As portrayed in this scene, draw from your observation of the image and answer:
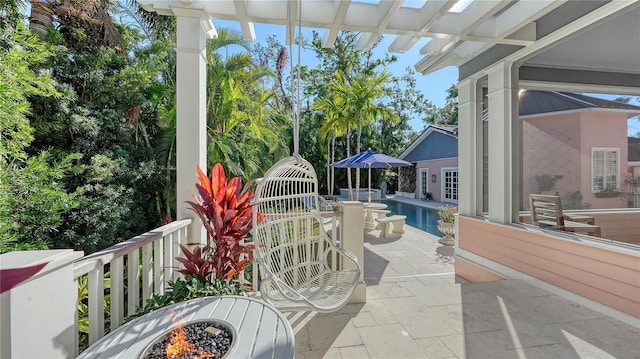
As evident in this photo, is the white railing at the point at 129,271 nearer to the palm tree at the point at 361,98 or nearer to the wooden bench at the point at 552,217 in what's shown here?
the wooden bench at the point at 552,217

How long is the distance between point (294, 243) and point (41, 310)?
1741mm

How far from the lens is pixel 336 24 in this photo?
297 cm

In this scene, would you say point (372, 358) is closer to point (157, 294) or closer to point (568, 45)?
point (157, 294)

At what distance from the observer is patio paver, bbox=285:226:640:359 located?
82.7 inches

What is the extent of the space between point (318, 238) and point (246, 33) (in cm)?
245

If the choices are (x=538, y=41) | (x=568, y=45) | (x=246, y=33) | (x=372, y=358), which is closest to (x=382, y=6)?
(x=246, y=33)

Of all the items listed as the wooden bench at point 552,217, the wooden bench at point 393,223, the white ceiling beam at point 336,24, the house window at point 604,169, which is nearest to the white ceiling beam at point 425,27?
the white ceiling beam at point 336,24

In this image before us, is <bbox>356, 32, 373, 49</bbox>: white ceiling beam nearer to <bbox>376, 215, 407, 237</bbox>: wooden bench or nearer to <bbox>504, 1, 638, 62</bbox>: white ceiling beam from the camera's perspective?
<bbox>504, 1, 638, 62</bbox>: white ceiling beam

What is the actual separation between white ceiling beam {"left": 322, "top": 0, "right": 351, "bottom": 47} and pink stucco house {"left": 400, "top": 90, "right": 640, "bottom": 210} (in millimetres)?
2681

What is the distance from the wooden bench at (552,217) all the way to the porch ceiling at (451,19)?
192 centimetres

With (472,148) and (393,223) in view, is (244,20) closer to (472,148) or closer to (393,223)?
(472,148)

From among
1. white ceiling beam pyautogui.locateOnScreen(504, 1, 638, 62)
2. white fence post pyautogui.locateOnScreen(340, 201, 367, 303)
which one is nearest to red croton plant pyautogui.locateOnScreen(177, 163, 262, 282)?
white fence post pyautogui.locateOnScreen(340, 201, 367, 303)

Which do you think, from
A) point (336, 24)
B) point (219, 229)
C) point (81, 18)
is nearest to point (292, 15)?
point (336, 24)

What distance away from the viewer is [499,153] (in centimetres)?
390
